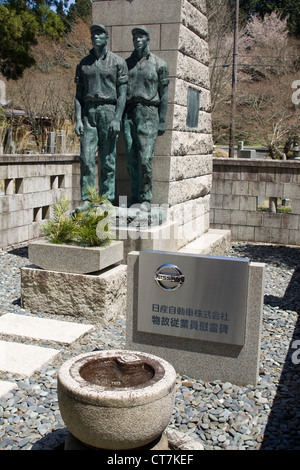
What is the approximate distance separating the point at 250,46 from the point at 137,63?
22.9 metres

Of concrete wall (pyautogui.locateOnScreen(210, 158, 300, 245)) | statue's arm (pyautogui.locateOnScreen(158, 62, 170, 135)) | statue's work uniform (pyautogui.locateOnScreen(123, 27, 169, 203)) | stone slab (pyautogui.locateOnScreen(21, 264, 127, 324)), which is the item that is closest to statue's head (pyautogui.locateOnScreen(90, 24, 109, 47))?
statue's work uniform (pyautogui.locateOnScreen(123, 27, 169, 203))

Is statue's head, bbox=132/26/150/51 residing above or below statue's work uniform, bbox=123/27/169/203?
above

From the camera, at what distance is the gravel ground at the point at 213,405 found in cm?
349

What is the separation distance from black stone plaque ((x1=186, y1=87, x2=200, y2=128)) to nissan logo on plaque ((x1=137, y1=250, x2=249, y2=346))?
4.23 meters

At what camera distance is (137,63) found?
22.4 ft

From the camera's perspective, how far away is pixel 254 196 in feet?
35.4

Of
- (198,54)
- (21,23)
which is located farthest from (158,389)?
(21,23)

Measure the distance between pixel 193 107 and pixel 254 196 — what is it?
3.27 meters

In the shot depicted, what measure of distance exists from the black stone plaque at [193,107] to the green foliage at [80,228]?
2.61 m

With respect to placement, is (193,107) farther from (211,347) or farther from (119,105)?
(211,347)

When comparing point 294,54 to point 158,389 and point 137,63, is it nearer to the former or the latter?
point 137,63

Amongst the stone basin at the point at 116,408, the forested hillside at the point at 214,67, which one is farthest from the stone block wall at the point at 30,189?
the forested hillside at the point at 214,67

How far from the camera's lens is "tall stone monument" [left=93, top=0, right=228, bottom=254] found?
7227 mm

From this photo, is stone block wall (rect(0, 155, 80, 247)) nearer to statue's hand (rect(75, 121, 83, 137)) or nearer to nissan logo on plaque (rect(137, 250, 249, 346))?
statue's hand (rect(75, 121, 83, 137))
